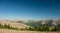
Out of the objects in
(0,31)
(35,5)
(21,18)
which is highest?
(35,5)

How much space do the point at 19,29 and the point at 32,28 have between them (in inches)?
16.3

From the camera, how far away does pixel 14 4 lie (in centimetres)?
537

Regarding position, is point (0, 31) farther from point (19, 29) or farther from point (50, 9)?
point (50, 9)

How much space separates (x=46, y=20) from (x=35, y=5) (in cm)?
60

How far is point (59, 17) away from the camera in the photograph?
17.4 ft

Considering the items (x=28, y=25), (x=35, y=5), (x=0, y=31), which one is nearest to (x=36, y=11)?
(x=35, y=5)

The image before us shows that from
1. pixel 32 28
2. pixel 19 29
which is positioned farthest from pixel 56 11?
pixel 19 29

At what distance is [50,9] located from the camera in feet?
17.4

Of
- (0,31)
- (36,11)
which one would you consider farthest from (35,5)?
(0,31)

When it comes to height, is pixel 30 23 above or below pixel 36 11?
below

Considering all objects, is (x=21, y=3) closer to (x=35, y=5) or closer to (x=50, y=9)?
(x=35, y=5)

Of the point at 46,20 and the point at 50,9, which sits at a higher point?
the point at 50,9

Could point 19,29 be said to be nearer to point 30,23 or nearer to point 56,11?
point 30,23

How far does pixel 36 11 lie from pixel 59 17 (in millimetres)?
738
